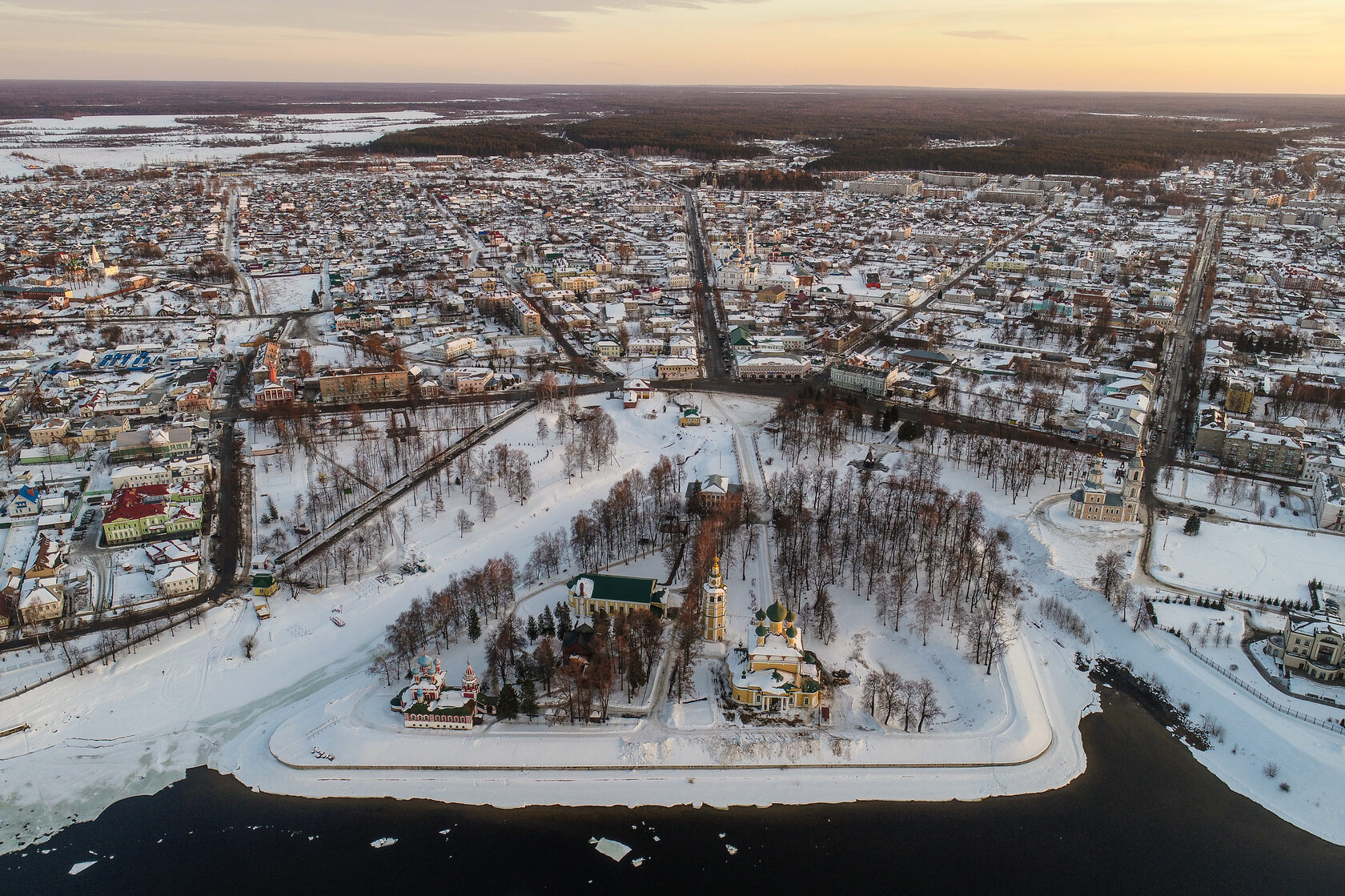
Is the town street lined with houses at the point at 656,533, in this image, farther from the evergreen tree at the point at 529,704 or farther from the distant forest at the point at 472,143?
the distant forest at the point at 472,143

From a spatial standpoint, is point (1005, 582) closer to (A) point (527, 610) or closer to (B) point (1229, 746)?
(B) point (1229, 746)

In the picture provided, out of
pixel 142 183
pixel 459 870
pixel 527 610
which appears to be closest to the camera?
pixel 459 870

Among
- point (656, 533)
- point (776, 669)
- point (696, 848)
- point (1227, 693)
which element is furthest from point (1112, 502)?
point (696, 848)

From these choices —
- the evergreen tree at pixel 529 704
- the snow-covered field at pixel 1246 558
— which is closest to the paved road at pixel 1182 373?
the snow-covered field at pixel 1246 558

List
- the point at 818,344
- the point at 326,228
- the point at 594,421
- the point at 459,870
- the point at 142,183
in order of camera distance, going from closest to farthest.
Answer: the point at 459,870, the point at 594,421, the point at 818,344, the point at 326,228, the point at 142,183

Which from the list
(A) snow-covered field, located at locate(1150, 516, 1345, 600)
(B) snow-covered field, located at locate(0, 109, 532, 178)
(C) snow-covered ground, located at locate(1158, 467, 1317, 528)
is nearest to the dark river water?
(A) snow-covered field, located at locate(1150, 516, 1345, 600)

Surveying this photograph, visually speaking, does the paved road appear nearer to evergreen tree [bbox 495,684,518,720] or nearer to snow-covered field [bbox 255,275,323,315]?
evergreen tree [bbox 495,684,518,720]

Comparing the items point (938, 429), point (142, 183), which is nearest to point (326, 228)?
point (142, 183)
